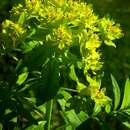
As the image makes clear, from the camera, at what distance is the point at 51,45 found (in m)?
1.36

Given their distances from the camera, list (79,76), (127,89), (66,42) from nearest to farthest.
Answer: (66,42), (79,76), (127,89)

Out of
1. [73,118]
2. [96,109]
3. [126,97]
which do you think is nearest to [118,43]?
[126,97]

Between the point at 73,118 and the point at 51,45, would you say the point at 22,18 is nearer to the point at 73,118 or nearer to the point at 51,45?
the point at 51,45

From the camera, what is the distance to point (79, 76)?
1.49 m

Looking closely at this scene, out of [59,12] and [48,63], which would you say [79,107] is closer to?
[48,63]

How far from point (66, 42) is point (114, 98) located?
0.39m

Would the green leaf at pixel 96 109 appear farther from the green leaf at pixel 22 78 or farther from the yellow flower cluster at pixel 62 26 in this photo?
the green leaf at pixel 22 78

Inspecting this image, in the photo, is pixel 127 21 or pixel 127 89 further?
pixel 127 21

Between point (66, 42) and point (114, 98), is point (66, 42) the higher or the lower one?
the higher one

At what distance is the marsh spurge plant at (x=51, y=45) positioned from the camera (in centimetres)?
136

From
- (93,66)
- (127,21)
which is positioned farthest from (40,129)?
(127,21)

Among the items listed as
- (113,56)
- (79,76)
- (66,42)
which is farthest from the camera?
(113,56)

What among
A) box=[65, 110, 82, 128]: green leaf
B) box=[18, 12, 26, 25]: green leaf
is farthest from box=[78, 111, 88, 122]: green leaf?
box=[18, 12, 26, 25]: green leaf

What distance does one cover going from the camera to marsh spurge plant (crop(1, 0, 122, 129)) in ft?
4.46
